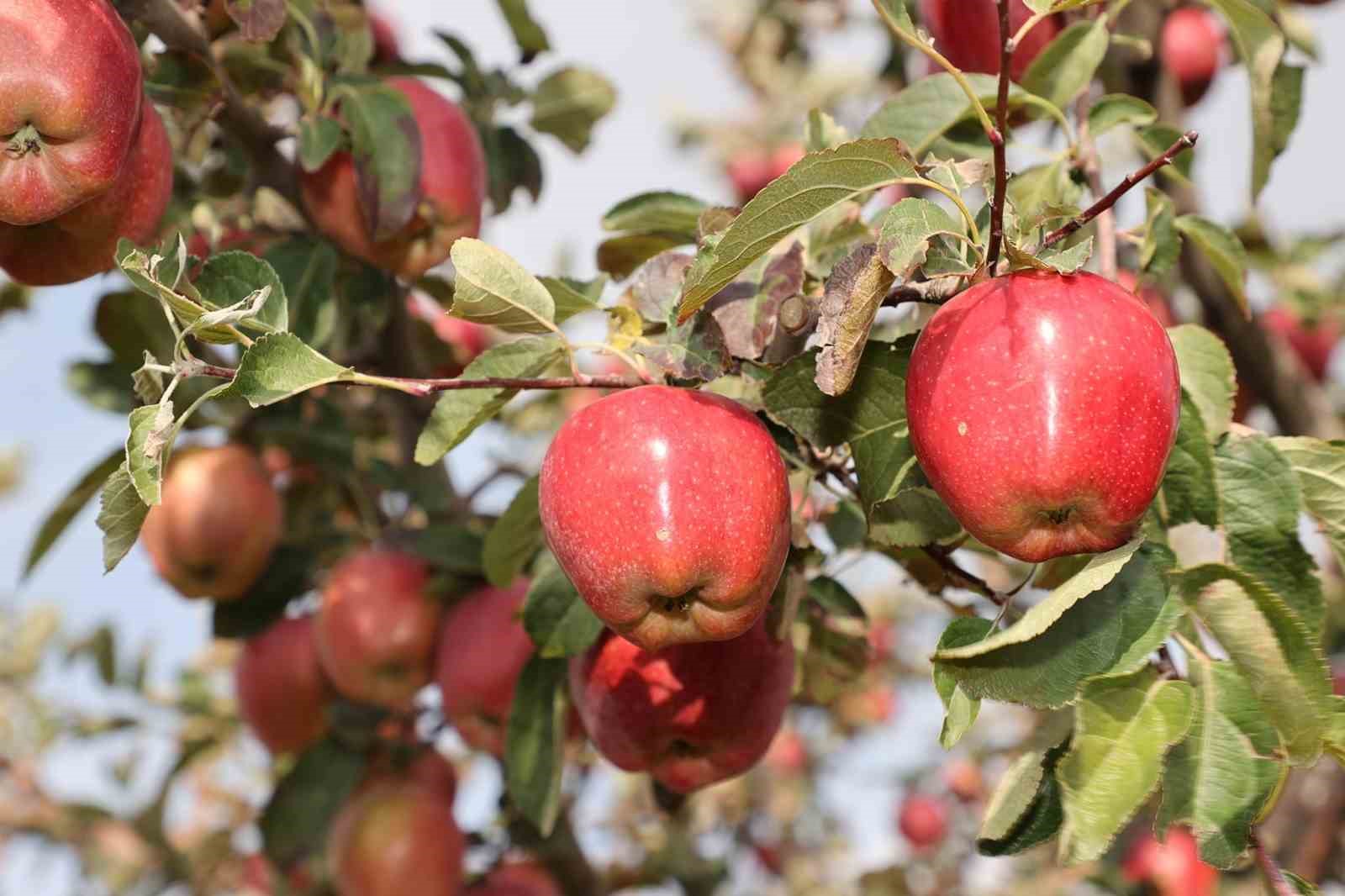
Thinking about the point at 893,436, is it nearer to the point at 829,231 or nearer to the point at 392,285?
the point at 829,231

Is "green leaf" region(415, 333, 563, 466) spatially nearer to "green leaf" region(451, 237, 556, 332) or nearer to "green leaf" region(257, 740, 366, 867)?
"green leaf" region(451, 237, 556, 332)

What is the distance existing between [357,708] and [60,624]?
2.25m

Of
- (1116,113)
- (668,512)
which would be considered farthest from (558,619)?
(1116,113)

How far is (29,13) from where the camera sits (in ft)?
3.18

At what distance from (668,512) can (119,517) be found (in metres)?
0.39

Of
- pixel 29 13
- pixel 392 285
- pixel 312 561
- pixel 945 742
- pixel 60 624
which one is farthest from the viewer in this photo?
pixel 60 624

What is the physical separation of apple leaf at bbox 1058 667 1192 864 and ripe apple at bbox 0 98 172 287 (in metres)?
0.87

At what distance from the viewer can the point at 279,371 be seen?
36.8 inches

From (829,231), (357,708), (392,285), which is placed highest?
(829,231)

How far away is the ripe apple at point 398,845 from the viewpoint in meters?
1.97

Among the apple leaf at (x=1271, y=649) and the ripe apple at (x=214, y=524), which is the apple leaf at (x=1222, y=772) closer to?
the apple leaf at (x=1271, y=649)

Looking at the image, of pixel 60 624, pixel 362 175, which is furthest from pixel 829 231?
pixel 60 624

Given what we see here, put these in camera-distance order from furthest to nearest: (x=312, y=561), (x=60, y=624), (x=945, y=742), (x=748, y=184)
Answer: (x=60, y=624) → (x=748, y=184) → (x=312, y=561) → (x=945, y=742)

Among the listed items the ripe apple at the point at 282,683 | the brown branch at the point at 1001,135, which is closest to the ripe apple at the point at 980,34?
the brown branch at the point at 1001,135
